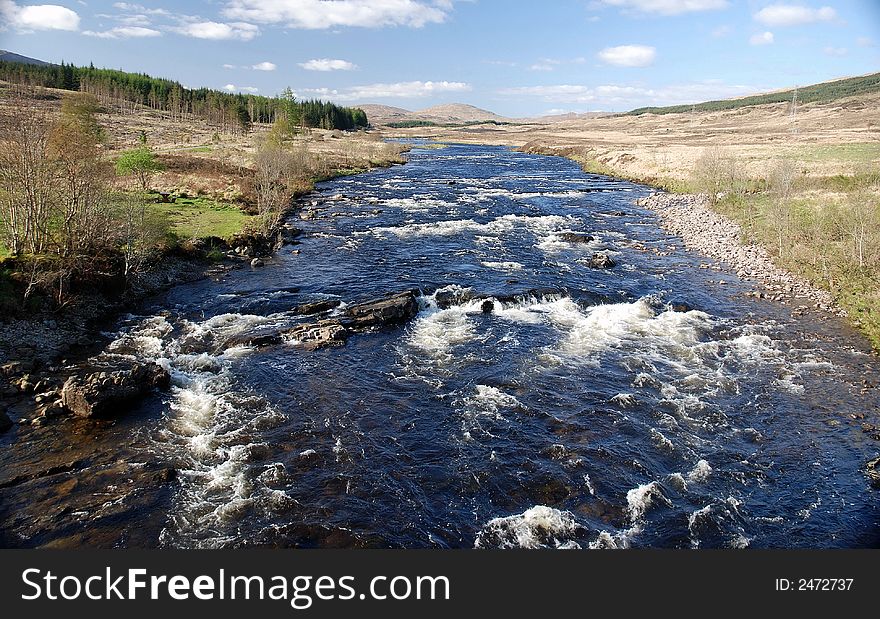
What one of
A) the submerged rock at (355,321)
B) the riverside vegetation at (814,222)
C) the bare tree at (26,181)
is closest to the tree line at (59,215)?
the bare tree at (26,181)

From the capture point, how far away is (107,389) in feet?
58.9

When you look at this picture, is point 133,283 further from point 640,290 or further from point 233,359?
point 640,290

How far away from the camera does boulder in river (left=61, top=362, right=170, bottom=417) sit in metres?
17.5

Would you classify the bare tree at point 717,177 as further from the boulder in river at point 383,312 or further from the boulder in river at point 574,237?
the boulder in river at point 383,312

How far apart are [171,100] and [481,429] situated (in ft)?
554

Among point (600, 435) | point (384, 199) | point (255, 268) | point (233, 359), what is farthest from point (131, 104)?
point (600, 435)

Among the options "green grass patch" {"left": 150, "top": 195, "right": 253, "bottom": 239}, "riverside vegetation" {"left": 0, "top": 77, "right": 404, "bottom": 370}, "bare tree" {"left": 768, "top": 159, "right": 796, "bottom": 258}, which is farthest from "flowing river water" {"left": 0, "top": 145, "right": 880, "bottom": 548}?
"bare tree" {"left": 768, "top": 159, "right": 796, "bottom": 258}

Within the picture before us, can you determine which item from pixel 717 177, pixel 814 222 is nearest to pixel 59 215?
A: pixel 814 222

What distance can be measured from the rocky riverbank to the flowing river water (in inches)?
85.8

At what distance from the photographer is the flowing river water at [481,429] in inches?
529

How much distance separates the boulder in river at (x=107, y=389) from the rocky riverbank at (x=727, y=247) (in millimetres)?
30344

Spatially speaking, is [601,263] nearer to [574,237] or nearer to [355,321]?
[574,237]

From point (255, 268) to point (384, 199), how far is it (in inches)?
1087

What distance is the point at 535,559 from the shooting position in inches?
353
